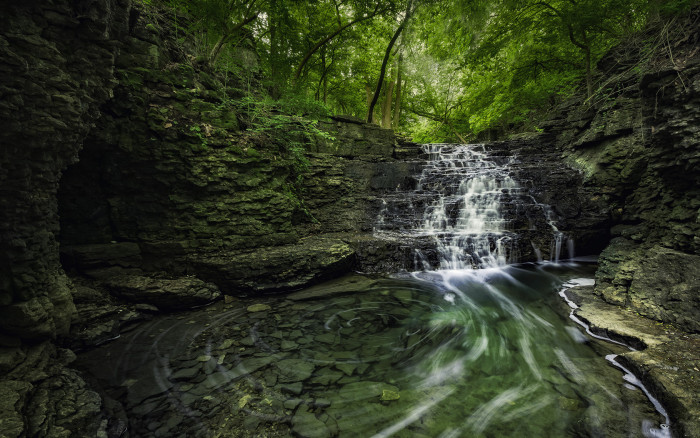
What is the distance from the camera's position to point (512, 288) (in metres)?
5.44

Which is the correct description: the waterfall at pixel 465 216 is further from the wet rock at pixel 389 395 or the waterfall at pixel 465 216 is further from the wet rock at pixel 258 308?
the wet rock at pixel 389 395

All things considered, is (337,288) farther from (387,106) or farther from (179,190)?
(387,106)

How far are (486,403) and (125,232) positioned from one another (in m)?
6.03

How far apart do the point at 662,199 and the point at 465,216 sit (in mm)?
3926

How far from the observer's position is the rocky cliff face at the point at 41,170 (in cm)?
212

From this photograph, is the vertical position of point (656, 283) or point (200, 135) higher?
point (200, 135)

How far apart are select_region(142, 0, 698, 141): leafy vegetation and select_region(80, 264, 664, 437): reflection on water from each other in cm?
460

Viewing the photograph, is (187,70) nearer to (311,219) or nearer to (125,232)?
(125,232)

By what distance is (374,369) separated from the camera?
301cm

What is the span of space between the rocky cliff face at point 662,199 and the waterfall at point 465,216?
152 cm

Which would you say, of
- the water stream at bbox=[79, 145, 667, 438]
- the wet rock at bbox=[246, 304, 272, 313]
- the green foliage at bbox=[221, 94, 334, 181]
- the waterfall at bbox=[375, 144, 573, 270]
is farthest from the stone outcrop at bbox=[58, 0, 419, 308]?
the waterfall at bbox=[375, 144, 573, 270]

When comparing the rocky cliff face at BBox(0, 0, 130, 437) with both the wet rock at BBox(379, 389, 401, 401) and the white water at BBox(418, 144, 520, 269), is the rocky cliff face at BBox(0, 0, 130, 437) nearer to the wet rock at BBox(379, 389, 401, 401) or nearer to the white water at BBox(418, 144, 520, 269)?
the wet rock at BBox(379, 389, 401, 401)

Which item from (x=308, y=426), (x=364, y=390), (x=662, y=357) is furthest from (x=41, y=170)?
→ (x=662, y=357)

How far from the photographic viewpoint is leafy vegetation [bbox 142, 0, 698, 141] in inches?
257
